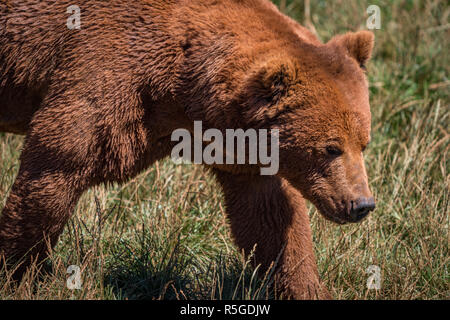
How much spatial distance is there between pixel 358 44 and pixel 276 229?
1.36m

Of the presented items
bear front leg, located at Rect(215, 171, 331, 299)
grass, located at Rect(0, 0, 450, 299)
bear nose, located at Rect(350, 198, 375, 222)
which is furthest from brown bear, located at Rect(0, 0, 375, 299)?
grass, located at Rect(0, 0, 450, 299)

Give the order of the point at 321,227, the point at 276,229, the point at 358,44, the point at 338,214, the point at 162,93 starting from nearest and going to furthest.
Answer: the point at 338,214
the point at 162,93
the point at 358,44
the point at 276,229
the point at 321,227

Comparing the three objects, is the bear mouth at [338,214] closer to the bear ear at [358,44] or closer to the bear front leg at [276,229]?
the bear front leg at [276,229]

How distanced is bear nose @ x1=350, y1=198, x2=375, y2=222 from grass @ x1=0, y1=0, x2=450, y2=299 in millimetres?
737

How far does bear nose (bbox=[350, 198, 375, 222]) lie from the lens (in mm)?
3994

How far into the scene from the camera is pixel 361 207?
3992 mm

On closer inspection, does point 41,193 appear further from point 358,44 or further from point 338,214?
point 358,44

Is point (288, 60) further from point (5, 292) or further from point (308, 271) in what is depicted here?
point (5, 292)

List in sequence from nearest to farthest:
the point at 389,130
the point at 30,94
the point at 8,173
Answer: the point at 30,94, the point at 8,173, the point at 389,130

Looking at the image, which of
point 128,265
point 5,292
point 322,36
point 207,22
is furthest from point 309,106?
point 322,36

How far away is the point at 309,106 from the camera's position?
401 cm

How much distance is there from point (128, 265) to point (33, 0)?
1950 mm

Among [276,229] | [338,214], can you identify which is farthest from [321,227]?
[338,214]

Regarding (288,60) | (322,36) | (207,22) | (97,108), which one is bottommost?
(97,108)
